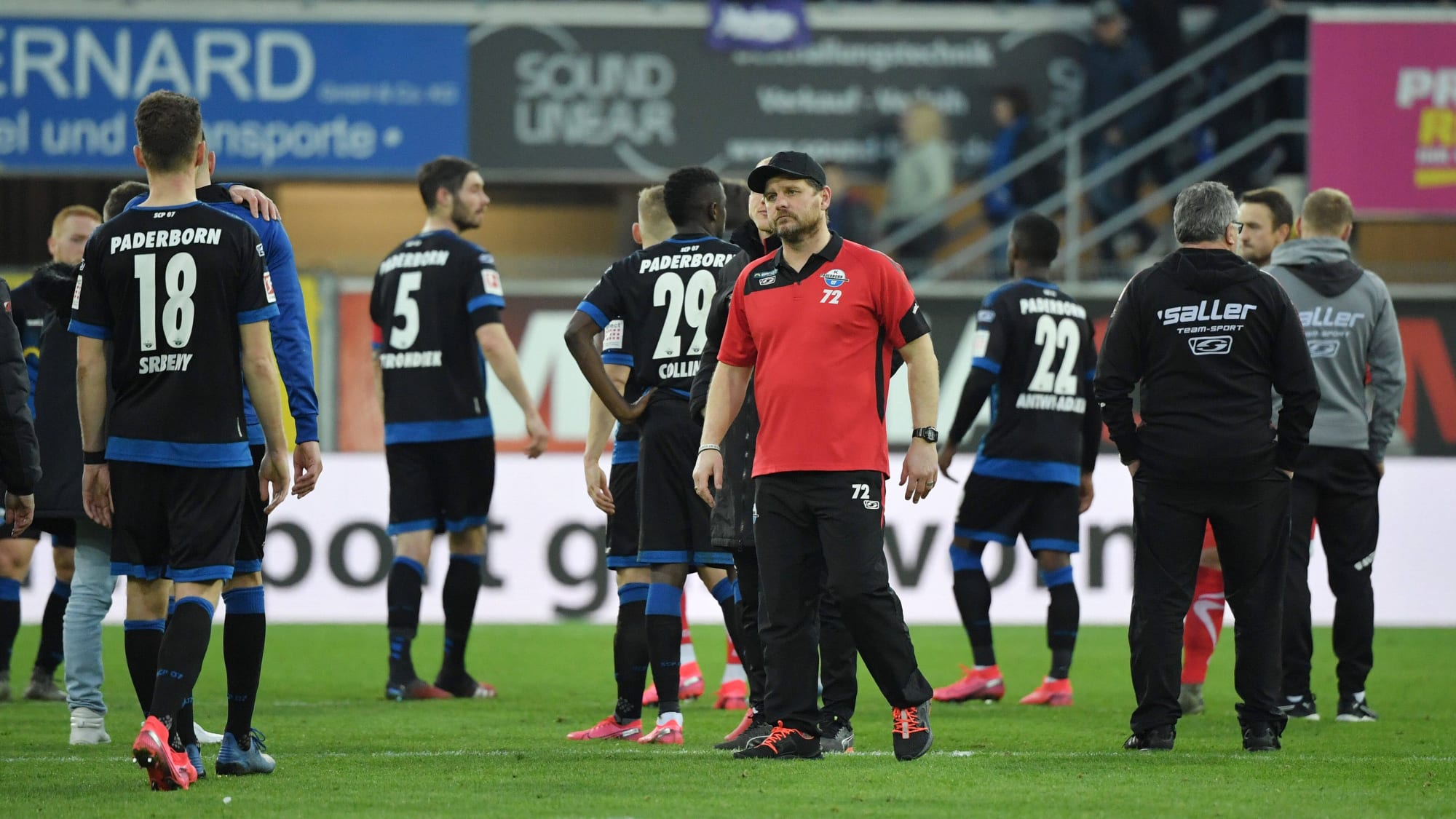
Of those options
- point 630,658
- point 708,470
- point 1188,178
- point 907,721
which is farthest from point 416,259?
point 1188,178

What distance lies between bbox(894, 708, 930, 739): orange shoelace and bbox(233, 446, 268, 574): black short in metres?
2.18

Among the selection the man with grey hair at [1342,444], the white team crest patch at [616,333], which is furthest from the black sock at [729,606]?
the man with grey hair at [1342,444]

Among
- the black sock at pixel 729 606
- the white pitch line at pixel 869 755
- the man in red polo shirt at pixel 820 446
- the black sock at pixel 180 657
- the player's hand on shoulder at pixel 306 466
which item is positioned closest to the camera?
the black sock at pixel 180 657

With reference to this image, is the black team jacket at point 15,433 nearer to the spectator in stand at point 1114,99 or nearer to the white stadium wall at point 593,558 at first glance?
the white stadium wall at point 593,558

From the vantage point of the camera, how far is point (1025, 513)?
9.03 meters

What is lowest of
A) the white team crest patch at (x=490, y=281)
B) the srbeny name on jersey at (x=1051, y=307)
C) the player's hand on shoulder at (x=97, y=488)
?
the player's hand on shoulder at (x=97, y=488)

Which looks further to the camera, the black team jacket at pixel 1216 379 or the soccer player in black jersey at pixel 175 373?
the black team jacket at pixel 1216 379

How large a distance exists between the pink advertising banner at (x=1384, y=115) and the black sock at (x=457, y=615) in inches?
406

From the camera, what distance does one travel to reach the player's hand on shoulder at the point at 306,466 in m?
5.93

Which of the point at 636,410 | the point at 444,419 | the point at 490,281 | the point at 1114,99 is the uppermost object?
the point at 1114,99

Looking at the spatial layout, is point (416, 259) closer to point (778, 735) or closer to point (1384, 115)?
point (778, 735)

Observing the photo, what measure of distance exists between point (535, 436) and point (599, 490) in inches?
56.8

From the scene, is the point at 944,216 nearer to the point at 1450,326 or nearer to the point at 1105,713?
the point at 1450,326

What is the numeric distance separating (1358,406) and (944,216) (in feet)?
30.5
